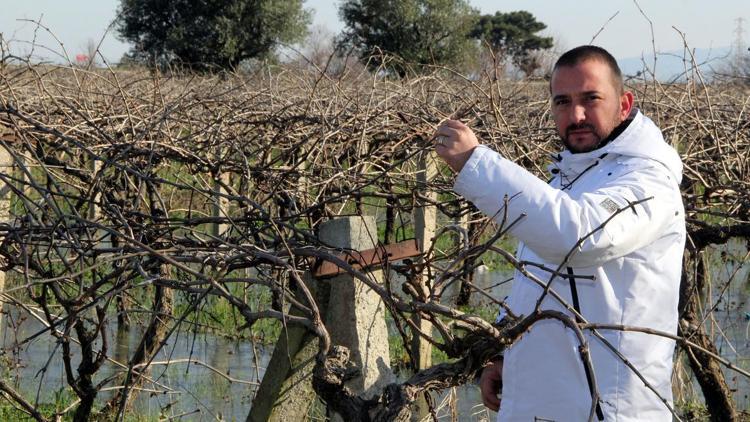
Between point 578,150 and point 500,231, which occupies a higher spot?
point 578,150

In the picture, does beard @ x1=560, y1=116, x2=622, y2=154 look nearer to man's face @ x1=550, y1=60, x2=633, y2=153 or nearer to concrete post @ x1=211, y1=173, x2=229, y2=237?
man's face @ x1=550, y1=60, x2=633, y2=153

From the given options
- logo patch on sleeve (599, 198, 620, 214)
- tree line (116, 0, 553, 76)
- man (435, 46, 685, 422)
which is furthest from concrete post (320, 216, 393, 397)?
tree line (116, 0, 553, 76)

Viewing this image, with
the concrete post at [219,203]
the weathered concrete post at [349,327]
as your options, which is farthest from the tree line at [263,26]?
the weathered concrete post at [349,327]

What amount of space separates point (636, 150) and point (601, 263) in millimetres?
351

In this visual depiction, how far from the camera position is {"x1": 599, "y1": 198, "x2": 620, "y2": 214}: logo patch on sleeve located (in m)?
2.67

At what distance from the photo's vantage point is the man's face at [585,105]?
3.08 metres

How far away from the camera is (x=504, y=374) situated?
3.13m

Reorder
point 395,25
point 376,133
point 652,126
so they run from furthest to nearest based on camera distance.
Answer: point 395,25, point 376,133, point 652,126

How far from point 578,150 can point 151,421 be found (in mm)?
3982

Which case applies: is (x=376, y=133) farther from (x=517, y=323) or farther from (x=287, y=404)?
(x=517, y=323)

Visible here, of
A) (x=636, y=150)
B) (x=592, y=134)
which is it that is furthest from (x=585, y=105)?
(x=636, y=150)

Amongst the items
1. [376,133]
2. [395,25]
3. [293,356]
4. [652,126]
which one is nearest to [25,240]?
[293,356]

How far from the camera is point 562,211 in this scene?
2.60 meters

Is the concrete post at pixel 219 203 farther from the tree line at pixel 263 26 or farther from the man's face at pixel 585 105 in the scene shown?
the tree line at pixel 263 26
